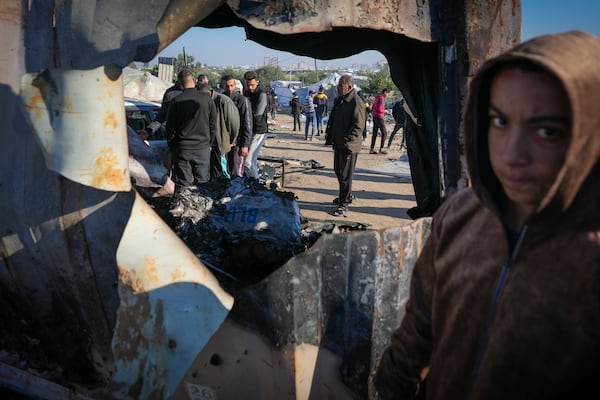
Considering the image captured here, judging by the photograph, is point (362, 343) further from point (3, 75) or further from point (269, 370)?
point (3, 75)

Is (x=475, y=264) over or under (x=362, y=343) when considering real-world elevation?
over

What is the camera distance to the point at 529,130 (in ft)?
3.31

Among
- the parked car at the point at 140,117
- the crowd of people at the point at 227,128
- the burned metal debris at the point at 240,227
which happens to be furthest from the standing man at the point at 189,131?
the parked car at the point at 140,117

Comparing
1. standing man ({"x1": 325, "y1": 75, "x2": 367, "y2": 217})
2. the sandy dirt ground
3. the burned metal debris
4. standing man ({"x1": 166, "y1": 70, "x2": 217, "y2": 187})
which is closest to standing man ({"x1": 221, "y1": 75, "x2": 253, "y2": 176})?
standing man ({"x1": 166, "y1": 70, "x2": 217, "y2": 187})

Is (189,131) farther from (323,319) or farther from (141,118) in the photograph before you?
(323,319)

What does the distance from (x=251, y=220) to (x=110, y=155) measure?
5.26 feet

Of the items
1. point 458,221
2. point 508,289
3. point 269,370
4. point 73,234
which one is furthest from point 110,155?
point 508,289

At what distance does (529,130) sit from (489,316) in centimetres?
50

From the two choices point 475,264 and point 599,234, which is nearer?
point 599,234

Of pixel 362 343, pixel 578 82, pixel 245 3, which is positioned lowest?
pixel 362 343

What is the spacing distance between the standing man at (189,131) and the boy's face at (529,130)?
4.83 m

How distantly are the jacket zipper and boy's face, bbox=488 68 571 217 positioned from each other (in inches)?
4.1

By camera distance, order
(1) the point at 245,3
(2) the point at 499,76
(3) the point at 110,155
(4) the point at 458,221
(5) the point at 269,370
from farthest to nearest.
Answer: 1. (5) the point at 269,370
2. (1) the point at 245,3
3. (3) the point at 110,155
4. (4) the point at 458,221
5. (2) the point at 499,76

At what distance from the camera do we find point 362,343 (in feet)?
6.88
